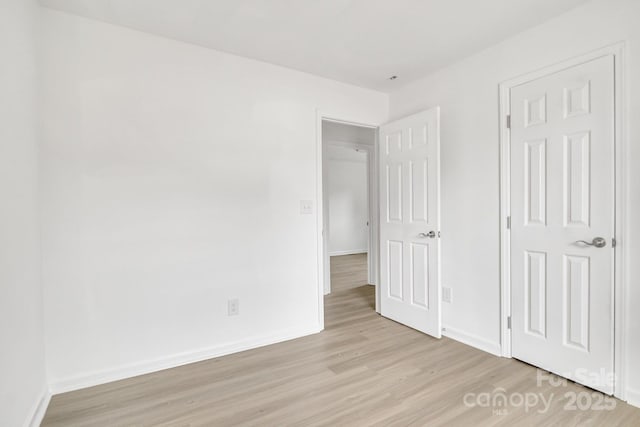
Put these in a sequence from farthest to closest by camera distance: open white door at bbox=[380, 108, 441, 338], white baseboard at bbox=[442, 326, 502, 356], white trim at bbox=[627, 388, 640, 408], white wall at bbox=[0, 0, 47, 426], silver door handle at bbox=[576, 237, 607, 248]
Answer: open white door at bbox=[380, 108, 441, 338]
white baseboard at bbox=[442, 326, 502, 356]
silver door handle at bbox=[576, 237, 607, 248]
white trim at bbox=[627, 388, 640, 408]
white wall at bbox=[0, 0, 47, 426]

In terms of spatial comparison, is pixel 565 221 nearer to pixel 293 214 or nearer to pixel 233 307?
pixel 293 214

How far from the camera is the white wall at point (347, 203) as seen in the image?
25.4ft

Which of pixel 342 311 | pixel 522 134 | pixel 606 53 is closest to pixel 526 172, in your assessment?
pixel 522 134

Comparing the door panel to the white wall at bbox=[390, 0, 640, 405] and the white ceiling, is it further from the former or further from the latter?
the white ceiling

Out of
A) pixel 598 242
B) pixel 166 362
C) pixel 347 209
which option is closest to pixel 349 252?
pixel 347 209

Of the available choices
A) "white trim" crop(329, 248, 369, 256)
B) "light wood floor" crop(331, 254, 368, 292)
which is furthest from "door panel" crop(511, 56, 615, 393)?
"white trim" crop(329, 248, 369, 256)

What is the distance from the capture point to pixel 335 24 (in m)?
2.12

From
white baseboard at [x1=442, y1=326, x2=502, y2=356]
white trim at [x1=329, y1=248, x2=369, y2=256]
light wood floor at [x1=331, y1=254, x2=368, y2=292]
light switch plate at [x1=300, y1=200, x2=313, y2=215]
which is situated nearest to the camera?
white baseboard at [x1=442, y1=326, x2=502, y2=356]

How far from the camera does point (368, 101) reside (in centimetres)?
326

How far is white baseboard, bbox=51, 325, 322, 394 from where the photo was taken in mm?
1996

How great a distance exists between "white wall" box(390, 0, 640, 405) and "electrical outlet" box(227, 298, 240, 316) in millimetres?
1874

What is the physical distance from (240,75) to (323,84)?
0.81m

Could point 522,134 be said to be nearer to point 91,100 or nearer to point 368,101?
point 368,101

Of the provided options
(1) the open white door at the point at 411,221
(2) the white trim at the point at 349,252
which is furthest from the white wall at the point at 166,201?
(2) the white trim at the point at 349,252
